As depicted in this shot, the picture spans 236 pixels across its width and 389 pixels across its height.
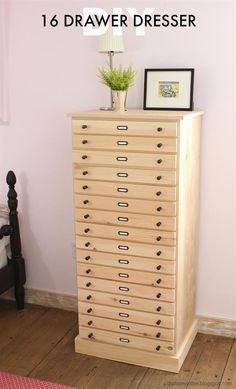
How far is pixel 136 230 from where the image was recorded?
8.36 feet

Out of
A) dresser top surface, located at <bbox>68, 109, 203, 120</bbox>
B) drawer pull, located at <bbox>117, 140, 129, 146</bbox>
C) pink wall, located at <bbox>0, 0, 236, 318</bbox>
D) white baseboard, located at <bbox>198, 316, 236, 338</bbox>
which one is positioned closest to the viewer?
dresser top surface, located at <bbox>68, 109, 203, 120</bbox>

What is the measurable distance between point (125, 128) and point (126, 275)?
0.76 m

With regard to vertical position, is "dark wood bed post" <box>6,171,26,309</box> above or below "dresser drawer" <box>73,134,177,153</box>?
below

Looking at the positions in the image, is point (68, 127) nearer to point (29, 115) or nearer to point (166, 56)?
point (29, 115)

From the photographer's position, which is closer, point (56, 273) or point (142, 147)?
point (142, 147)

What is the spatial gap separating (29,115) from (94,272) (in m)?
1.10

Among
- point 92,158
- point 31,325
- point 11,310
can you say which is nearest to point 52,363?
point 31,325

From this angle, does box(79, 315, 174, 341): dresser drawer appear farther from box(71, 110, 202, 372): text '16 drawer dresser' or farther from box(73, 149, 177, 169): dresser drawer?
box(73, 149, 177, 169): dresser drawer

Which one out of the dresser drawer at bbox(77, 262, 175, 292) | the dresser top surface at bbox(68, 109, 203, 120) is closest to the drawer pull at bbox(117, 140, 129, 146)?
the dresser top surface at bbox(68, 109, 203, 120)

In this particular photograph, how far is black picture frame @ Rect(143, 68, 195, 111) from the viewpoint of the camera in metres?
2.67

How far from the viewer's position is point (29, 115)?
3.17 metres

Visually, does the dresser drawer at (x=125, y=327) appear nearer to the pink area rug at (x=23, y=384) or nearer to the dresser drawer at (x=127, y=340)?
the dresser drawer at (x=127, y=340)

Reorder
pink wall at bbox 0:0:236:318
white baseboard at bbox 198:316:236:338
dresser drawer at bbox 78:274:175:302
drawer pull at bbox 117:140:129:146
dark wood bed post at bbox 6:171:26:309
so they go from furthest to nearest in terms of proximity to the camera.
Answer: dark wood bed post at bbox 6:171:26:309
white baseboard at bbox 198:316:236:338
pink wall at bbox 0:0:236:318
dresser drawer at bbox 78:274:175:302
drawer pull at bbox 117:140:129:146

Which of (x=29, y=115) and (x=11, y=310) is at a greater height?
(x=29, y=115)
